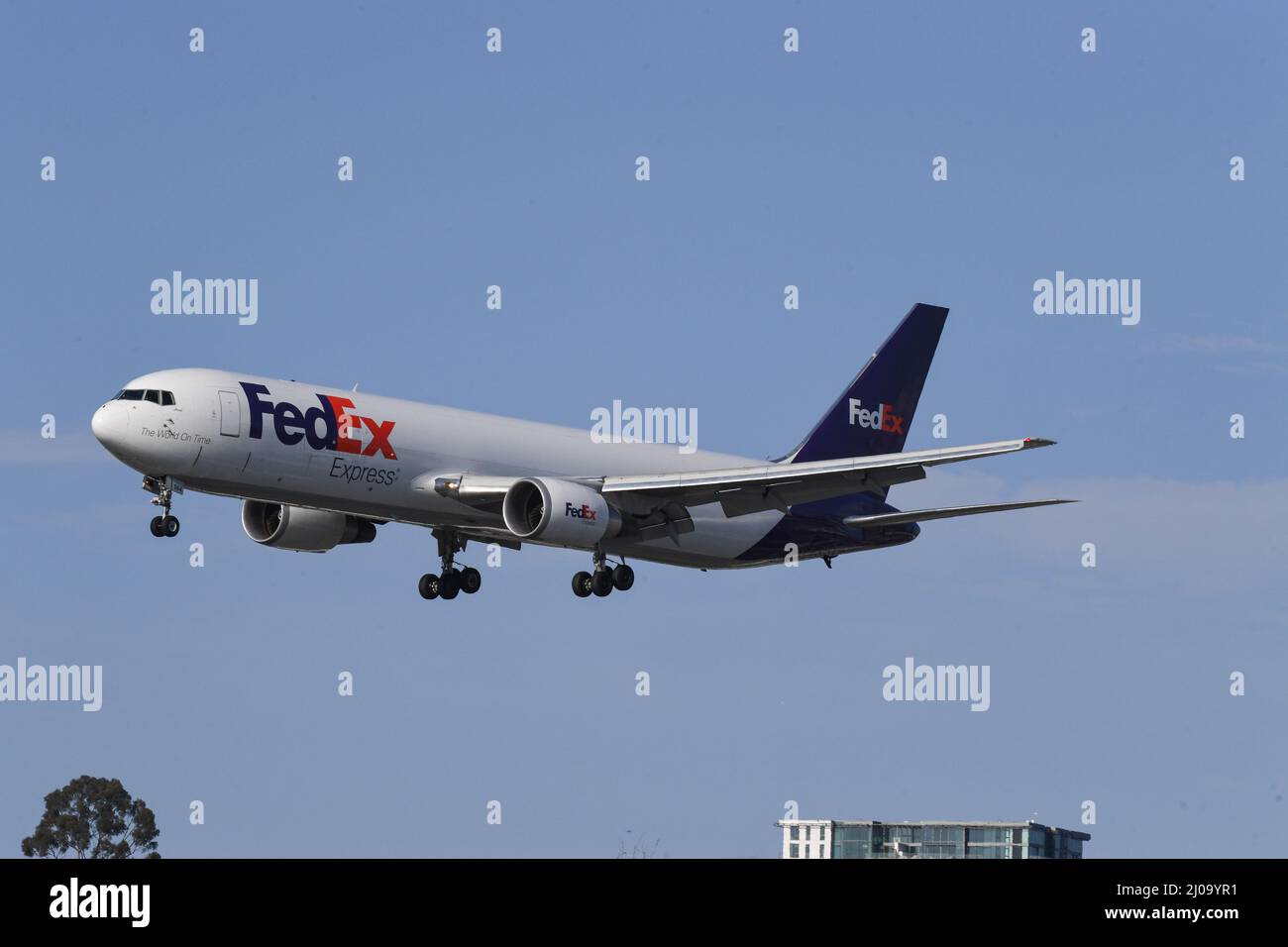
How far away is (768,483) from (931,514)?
5.71m

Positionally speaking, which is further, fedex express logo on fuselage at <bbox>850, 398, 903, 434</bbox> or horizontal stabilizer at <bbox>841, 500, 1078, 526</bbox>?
fedex express logo on fuselage at <bbox>850, 398, 903, 434</bbox>

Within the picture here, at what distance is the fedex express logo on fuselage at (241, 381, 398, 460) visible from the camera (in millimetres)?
46781

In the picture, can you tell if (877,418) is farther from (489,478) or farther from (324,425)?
(324,425)

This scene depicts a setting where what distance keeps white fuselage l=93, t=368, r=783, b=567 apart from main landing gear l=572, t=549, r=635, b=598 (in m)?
0.75

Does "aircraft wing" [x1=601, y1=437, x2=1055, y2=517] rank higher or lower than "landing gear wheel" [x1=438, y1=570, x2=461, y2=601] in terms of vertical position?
higher

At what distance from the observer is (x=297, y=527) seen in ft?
177

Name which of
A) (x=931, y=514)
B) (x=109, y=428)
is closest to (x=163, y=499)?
(x=109, y=428)

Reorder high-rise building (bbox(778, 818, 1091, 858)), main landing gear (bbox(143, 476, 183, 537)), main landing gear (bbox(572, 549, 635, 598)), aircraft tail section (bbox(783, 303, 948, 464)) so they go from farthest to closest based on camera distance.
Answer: high-rise building (bbox(778, 818, 1091, 858)) < aircraft tail section (bbox(783, 303, 948, 464)) < main landing gear (bbox(572, 549, 635, 598)) < main landing gear (bbox(143, 476, 183, 537))

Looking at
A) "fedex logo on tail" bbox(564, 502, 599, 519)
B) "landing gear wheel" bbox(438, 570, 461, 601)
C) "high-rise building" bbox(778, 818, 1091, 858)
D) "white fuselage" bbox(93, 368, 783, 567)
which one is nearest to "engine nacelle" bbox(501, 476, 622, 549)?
"fedex logo on tail" bbox(564, 502, 599, 519)

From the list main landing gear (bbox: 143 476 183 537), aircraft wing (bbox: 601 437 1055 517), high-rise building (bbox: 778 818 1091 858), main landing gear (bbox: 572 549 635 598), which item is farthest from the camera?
high-rise building (bbox: 778 818 1091 858)

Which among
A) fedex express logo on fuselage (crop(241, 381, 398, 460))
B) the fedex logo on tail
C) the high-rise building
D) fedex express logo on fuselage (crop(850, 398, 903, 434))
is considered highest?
fedex express logo on fuselage (crop(850, 398, 903, 434))

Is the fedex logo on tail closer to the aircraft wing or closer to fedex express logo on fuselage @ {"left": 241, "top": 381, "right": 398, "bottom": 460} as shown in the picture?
the aircraft wing
